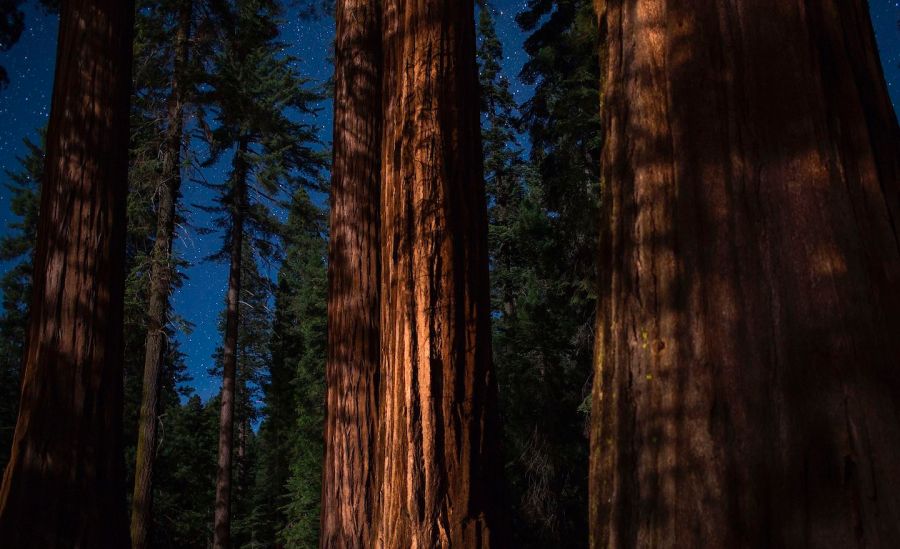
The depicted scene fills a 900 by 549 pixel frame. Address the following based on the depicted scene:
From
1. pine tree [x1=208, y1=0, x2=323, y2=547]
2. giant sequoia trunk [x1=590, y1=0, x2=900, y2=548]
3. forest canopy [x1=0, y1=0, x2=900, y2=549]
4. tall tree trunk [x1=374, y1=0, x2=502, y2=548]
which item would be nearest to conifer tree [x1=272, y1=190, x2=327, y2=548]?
pine tree [x1=208, y1=0, x2=323, y2=547]

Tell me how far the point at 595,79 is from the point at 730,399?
12.0 m

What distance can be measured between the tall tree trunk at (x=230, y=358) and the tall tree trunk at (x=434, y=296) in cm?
1827

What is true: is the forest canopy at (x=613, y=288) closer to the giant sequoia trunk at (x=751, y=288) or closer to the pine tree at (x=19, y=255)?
the giant sequoia trunk at (x=751, y=288)

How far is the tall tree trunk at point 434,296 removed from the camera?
143 inches

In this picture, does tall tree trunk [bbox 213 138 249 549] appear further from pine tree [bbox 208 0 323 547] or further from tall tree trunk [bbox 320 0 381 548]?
tall tree trunk [bbox 320 0 381 548]

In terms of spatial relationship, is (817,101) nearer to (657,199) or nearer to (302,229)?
(657,199)

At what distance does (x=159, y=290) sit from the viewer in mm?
14383

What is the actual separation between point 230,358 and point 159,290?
7253 millimetres

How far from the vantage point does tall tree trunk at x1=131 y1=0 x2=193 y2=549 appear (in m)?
13.5

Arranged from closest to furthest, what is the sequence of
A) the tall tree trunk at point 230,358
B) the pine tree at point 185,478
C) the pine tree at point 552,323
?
1. the pine tree at point 552,323
2. the tall tree trunk at point 230,358
3. the pine tree at point 185,478

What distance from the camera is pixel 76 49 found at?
5469 millimetres

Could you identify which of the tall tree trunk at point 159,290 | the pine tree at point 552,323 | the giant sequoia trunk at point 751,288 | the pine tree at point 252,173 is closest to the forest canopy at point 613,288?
the giant sequoia trunk at point 751,288

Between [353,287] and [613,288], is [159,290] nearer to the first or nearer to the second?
[353,287]

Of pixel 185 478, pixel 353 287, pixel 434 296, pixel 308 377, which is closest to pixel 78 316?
pixel 353 287
